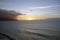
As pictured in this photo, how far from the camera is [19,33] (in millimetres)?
2023

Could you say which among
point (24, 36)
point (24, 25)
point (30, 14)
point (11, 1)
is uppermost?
point (11, 1)

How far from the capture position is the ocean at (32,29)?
1989mm

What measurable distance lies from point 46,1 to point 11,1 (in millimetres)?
533

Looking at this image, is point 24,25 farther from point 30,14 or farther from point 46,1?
point 46,1

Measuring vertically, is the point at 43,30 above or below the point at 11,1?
below

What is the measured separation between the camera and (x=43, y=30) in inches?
79.9

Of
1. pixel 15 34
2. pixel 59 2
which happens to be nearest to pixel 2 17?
pixel 15 34

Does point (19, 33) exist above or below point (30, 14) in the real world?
below

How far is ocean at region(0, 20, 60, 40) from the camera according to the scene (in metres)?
1.99

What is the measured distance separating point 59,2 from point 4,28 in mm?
928

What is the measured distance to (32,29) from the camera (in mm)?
2031

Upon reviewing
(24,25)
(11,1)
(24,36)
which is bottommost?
(24,36)

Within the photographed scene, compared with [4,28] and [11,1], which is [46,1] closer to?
[11,1]

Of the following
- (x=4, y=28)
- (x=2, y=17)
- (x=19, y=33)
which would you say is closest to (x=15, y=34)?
(x=19, y=33)
